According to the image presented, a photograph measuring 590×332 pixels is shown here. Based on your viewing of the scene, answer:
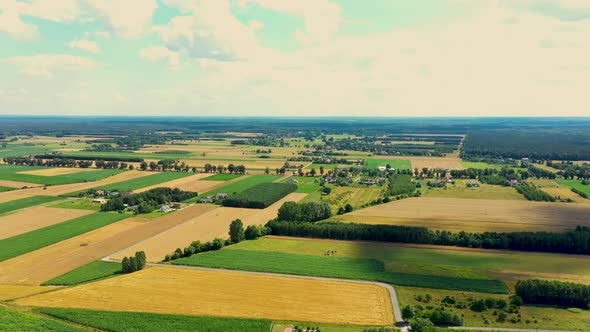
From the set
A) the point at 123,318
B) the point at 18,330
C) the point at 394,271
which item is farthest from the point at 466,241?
the point at 18,330

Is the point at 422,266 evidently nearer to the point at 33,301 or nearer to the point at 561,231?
the point at 561,231

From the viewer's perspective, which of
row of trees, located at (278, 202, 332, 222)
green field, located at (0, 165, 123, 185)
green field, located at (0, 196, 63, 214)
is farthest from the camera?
green field, located at (0, 165, 123, 185)

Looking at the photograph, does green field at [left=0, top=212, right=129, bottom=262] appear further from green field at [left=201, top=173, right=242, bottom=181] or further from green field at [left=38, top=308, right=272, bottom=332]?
green field at [left=201, top=173, right=242, bottom=181]

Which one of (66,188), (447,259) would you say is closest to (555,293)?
(447,259)

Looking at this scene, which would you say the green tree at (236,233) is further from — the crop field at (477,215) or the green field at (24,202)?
the green field at (24,202)

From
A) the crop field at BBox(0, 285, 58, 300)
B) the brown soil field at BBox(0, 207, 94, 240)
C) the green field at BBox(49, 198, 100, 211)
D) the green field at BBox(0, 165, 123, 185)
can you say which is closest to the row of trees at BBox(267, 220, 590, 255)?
the crop field at BBox(0, 285, 58, 300)

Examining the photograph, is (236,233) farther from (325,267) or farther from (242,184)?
(242,184)

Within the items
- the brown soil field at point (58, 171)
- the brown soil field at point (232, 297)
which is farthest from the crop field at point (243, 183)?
the brown soil field at point (58, 171)
